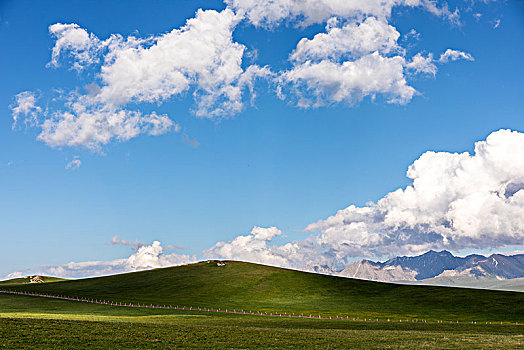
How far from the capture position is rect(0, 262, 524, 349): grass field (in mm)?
41312

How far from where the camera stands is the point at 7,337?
37844 mm

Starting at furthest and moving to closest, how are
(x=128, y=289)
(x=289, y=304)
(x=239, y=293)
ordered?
(x=128, y=289) → (x=239, y=293) → (x=289, y=304)

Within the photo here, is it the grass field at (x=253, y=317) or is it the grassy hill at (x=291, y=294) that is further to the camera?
the grassy hill at (x=291, y=294)

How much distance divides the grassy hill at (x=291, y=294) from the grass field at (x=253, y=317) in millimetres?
295

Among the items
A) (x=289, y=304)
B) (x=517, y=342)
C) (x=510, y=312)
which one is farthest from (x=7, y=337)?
(x=510, y=312)

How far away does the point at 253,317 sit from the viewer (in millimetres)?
87562

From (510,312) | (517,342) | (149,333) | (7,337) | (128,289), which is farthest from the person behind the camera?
(128,289)

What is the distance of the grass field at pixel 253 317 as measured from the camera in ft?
136

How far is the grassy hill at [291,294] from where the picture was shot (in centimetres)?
10306

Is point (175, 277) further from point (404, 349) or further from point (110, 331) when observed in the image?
point (404, 349)

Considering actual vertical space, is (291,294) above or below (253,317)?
above

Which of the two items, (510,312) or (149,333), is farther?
(510,312)

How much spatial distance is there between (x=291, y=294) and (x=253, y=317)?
48.6 m

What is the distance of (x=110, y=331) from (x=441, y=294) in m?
110
